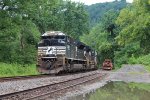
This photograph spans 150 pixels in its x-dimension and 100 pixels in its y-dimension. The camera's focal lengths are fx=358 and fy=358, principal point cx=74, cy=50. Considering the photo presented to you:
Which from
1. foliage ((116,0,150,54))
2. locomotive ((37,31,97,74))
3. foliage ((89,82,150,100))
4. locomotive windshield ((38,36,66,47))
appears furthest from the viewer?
foliage ((116,0,150,54))

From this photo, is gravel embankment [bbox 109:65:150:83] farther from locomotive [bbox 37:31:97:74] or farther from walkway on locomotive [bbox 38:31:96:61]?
walkway on locomotive [bbox 38:31:96:61]

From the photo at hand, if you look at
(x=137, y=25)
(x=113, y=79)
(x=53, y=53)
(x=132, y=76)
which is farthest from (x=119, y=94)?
(x=137, y=25)

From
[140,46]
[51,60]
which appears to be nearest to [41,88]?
[51,60]

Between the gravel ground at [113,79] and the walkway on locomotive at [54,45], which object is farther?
the walkway on locomotive at [54,45]

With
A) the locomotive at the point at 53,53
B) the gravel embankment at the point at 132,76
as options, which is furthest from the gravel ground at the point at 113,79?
the locomotive at the point at 53,53

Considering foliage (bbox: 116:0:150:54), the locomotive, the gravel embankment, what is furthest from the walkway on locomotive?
foliage (bbox: 116:0:150:54)

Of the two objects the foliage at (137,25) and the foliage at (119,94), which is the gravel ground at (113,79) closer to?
the foliage at (119,94)

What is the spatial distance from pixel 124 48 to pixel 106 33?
51.4 feet

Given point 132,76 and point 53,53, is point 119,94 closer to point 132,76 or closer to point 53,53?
point 53,53

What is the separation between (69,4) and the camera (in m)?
77.0

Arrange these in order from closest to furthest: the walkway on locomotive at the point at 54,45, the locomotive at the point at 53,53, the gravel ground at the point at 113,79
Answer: the gravel ground at the point at 113,79
the locomotive at the point at 53,53
the walkway on locomotive at the point at 54,45

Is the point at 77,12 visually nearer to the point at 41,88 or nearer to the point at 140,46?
the point at 140,46

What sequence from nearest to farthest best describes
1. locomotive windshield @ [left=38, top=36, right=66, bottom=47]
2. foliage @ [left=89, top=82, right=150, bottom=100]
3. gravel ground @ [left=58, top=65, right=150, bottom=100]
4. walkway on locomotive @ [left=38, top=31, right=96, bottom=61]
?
foliage @ [left=89, top=82, right=150, bottom=100] → gravel ground @ [left=58, top=65, right=150, bottom=100] → walkway on locomotive @ [left=38, top=31, right=96, bottom=61] → locomotive windshield @ [left=38, top=36, right=66, bottom=47]

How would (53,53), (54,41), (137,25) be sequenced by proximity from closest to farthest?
(53,53) < (54,41) < (137,25)
